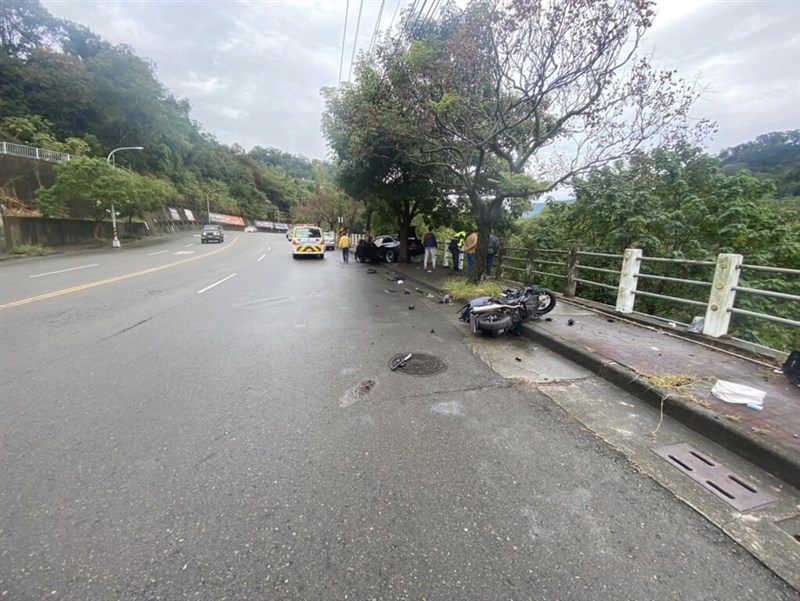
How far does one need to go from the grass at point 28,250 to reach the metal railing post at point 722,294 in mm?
26236

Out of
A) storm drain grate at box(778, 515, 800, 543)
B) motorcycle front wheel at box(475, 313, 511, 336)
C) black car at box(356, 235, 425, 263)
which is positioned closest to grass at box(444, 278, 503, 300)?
motorcycle front wheel at box(475, 313, 511, 336)

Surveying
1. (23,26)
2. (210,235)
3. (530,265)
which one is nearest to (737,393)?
(530,265)

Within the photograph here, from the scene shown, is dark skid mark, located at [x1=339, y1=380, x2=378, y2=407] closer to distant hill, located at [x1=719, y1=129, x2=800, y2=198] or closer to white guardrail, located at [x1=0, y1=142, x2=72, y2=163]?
distant hill, located at [x1=719, y1=129, x2=800, y2=198]

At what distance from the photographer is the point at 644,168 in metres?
8.33

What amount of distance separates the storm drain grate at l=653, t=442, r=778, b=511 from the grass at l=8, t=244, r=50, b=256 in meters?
25.6

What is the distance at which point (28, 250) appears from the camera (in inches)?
708

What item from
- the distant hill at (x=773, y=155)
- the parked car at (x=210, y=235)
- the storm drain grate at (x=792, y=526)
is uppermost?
the distant hill at (x=773, y=155)

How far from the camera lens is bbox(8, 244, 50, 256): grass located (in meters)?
17.6

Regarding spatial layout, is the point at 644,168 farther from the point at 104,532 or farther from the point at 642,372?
the point at 104,532

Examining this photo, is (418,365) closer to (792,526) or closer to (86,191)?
(792,526)

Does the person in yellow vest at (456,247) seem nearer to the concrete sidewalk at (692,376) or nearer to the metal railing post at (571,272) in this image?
the metal railing post at (571,272)

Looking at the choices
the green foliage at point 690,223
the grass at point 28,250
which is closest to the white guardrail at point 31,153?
the grass at point 28,250

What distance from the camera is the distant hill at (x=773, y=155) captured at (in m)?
20.3

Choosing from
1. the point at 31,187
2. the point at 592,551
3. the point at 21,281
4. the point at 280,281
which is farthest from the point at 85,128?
the point at 592,551
